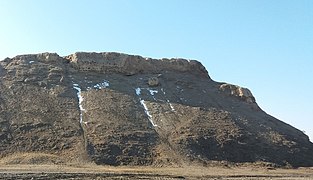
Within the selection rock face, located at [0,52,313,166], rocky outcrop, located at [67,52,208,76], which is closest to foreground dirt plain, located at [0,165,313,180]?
rock face, located at [0,52,313,166]

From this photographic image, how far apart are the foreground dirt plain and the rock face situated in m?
3.74

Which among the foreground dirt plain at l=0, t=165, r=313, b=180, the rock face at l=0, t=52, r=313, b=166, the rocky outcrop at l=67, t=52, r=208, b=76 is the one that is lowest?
the foreground dirt plain at l=0, t=165, r=313, b=180

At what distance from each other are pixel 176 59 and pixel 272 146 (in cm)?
3449

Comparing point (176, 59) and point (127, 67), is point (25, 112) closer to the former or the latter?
point (127, 67)

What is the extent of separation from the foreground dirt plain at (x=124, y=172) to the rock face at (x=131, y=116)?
12.3 feet

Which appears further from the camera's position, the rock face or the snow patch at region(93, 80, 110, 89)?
the snow patch at region(93, 80, 110, 89)

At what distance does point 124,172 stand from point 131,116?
2299cm

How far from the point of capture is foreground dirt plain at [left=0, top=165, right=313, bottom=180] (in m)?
44.0

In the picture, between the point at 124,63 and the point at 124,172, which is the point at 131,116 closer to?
the point at 124,172

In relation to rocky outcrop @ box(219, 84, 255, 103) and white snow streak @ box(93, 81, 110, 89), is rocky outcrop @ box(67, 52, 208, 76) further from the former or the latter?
rocky outcrop @ box(219, 84, 255, 103)

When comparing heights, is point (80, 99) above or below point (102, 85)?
below

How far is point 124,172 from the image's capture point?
50.7 meters

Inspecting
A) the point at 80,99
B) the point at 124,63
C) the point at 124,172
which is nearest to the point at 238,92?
the point at 124,63

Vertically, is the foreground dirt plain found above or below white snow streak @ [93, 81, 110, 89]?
below
